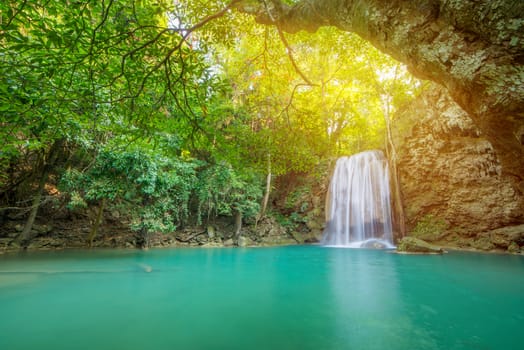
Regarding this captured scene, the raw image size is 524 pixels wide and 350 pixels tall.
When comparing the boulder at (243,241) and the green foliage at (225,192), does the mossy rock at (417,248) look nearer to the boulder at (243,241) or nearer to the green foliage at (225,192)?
the boulder at (243,241)

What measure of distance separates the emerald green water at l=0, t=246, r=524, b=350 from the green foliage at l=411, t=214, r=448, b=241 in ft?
18.8

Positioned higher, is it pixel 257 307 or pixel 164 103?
pixel 164 103

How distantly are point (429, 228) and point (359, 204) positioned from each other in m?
3.41

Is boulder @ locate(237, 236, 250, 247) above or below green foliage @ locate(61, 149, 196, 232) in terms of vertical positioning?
below

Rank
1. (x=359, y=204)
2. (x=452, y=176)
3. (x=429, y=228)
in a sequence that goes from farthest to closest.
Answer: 1. (x=359, y=204)
2. (x=429, y=228)
3. (x=452, y=176)

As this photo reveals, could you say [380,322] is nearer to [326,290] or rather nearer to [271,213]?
[326,290]

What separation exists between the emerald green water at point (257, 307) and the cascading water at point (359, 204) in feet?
22.9

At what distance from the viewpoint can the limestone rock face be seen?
10.6m

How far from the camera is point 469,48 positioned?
2.39 m

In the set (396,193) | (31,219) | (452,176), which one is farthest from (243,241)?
(452,176)

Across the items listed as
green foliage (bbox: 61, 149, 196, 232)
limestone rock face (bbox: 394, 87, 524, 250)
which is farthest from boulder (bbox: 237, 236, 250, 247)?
limestone rock face (bbox: 394, 87, 524, 250)

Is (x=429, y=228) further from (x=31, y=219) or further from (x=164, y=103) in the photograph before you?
(x=31, y=219)

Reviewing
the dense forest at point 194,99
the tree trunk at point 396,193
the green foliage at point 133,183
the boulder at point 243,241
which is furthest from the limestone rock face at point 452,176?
the green foliage at point 133,183

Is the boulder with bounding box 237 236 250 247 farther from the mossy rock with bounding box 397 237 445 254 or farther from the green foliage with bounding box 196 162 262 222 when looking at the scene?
the mossy rock with bounding box 397 237 445 254
